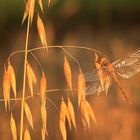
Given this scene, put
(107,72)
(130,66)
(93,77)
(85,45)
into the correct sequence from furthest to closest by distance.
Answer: (85,45) → (130,66) → (93,77) → (107,72)

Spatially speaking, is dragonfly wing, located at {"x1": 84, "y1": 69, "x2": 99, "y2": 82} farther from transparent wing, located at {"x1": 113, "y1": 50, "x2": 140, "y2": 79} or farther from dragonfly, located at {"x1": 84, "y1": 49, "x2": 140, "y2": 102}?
transparent wing, located at {"x1": 113, "y1": 50, "x2": 140, "y2": 79}

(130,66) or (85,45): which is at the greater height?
(85,45)

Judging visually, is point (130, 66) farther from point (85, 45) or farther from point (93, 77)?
point (85, 45)

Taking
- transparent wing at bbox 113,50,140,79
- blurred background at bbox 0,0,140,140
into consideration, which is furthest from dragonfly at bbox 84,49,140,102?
blurred background at bbox 0,0,140,140

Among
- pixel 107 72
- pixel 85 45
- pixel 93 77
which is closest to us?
pixel 107 72

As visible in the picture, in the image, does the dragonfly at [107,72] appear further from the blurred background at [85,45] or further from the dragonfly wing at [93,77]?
the blurred background at [85,45]

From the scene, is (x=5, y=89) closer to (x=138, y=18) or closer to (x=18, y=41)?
(x=18, y=41)

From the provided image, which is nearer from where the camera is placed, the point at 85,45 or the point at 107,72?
the point at 107,72

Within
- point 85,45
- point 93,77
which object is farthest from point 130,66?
point 85,45
